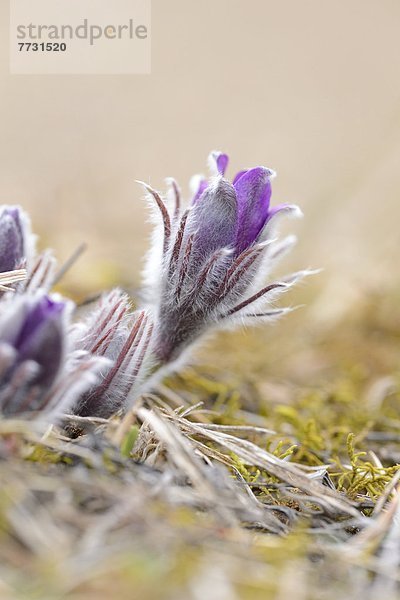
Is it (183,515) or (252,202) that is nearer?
(183,515)

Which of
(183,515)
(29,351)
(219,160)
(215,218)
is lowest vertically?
(183,515)

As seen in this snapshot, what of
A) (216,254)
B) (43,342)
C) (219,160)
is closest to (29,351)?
(43,342)

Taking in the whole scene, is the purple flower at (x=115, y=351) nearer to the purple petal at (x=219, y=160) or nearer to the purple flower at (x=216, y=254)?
the purple flower at (x=216, y=254)

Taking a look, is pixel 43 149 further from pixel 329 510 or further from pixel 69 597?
pixel 69 597

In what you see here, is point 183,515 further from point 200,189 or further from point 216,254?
point 200,189

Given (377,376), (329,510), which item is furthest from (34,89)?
(329,510)
